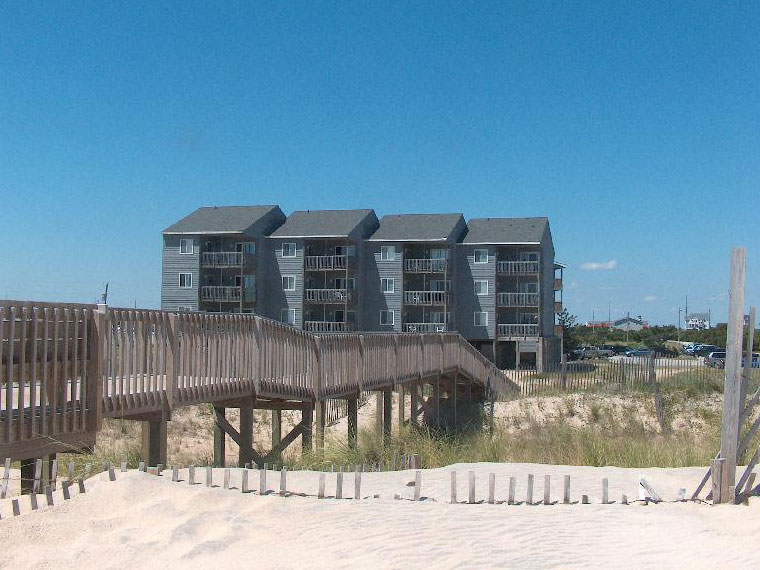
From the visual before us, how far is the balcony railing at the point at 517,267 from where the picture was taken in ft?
185

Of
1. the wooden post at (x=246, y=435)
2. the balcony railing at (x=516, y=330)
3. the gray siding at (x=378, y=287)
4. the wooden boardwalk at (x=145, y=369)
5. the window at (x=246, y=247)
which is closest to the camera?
the wooden boardwalk at (x=145, y=369)

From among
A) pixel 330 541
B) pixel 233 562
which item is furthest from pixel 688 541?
pixel 233 562

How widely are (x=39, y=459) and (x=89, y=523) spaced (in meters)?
1.20

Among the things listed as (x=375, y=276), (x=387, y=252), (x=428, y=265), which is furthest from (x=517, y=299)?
(x=375, y=276)

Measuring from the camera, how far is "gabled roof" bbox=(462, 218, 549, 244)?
56.3m

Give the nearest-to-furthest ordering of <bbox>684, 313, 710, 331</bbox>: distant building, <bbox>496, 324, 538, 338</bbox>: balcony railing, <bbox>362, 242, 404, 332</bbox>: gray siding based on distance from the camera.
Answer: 1. <bbox>496, 324, 538, 338</bbox>: balcony railing
2. <bbox>362, 242, 404, 332</bbox>: gray siding
3. <bbox>684, 313, 710, 331</bbox>: distant building

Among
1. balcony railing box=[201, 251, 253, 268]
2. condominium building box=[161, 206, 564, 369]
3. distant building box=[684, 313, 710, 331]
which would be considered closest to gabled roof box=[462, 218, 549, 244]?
condominium building box=[161, 206, 564, 369]

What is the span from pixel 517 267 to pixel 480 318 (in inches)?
176

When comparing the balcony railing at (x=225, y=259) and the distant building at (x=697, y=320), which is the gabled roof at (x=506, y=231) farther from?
the distant building at (x=697, y=320)

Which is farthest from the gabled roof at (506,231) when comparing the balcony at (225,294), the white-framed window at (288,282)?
the balcony at (225,294)

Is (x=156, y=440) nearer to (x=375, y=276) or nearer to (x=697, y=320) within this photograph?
(x=375, y=276)

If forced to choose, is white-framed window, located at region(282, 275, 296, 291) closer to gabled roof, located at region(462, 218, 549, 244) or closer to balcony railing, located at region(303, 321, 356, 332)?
balcony railing, located at region(303, 321, 356, 332)

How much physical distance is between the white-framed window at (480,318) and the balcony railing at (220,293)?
667 inches

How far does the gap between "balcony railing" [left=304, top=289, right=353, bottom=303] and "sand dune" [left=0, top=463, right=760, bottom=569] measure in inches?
1828
